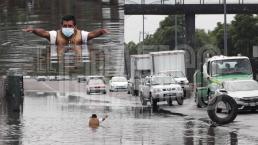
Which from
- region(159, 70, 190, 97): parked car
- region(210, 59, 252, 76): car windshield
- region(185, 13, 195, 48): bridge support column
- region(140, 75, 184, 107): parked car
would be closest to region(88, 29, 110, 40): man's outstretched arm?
region(210, 59, 252, 76): car windshield

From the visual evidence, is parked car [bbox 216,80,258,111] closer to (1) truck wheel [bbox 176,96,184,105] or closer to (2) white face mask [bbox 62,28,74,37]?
(1) truck wheel [bbox 176,96,184,105]

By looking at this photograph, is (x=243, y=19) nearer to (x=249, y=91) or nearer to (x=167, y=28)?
(x=167, y=28)

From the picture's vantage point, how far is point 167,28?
102312mm

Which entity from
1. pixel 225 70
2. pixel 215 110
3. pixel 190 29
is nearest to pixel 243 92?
pixel 225 70

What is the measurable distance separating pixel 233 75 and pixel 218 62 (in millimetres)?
791

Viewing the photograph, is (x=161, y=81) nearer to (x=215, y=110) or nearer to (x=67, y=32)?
(x=215, y=110)

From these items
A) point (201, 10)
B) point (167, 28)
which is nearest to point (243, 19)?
point (167, 28)

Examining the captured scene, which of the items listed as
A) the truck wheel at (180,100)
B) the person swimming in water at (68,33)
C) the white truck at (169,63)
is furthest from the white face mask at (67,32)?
the white truck at (169,63)

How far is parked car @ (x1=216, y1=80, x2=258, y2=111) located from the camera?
68.4 ft

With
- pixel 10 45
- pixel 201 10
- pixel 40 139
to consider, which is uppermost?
pixel 201 10

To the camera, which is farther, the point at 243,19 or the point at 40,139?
the point at 243,19

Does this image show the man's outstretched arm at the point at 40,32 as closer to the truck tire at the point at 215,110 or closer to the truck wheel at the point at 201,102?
the truck tire at the point at 215,110

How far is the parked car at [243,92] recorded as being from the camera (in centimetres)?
2084

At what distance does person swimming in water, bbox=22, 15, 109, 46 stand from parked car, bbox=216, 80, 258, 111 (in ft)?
59.8
